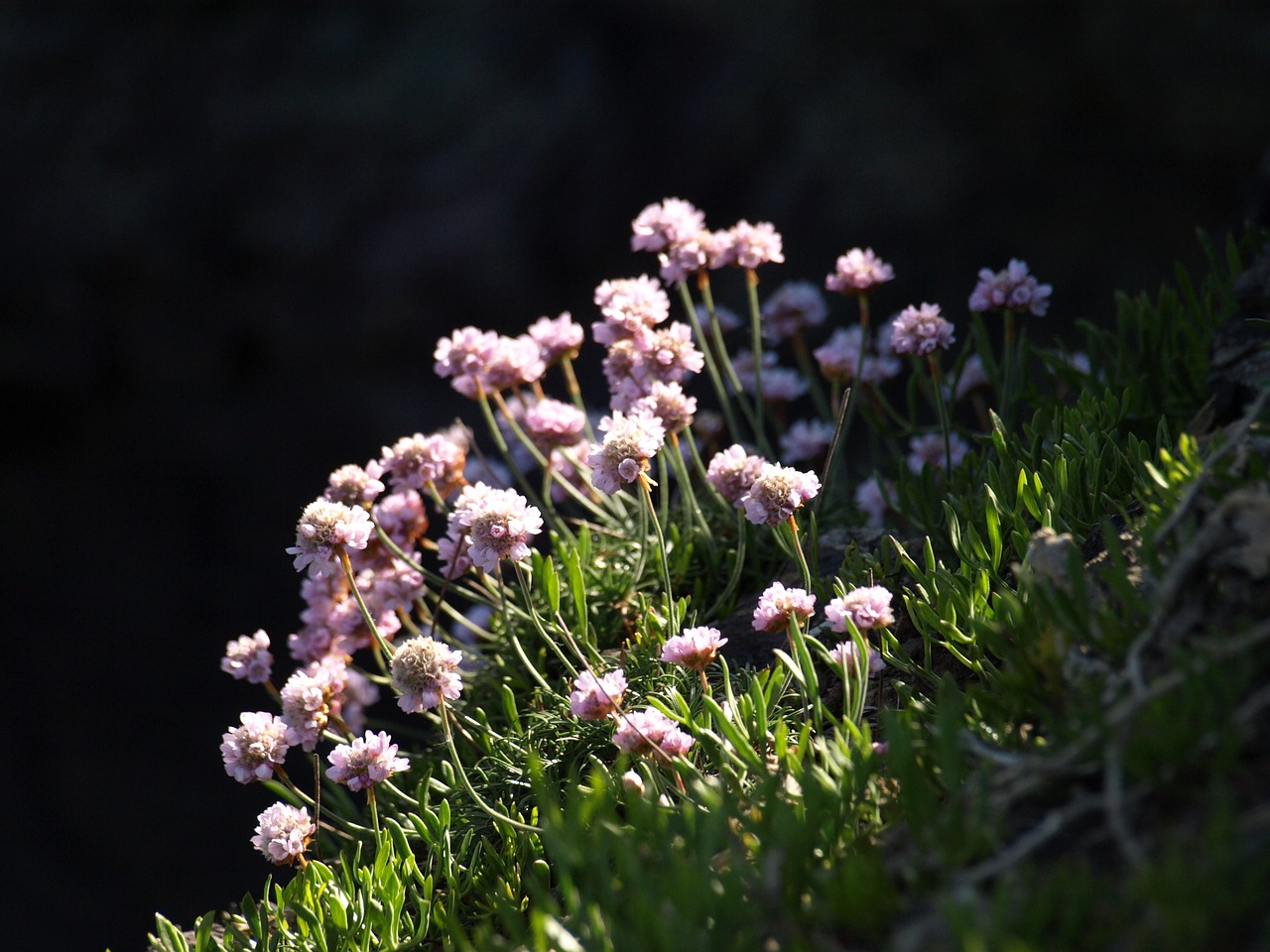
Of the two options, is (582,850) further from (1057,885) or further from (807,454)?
(807,454)

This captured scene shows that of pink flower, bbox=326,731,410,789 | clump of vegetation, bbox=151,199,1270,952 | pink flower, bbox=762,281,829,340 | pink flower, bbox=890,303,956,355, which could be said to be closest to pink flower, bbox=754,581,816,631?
clump of vegetation, bbox=151,199,1270,952

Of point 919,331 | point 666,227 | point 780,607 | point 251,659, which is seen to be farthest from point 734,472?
point 251,659

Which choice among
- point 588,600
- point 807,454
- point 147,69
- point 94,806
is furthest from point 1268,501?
point 147,69

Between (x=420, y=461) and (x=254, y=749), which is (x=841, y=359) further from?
(x=254, y=749)

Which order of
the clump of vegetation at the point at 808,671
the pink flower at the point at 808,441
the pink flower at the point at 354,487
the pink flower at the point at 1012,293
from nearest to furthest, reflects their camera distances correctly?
the clump of vegetation at the point at 808,671, the pink flower at the point at 354,487, the pink flower at the point at 1012,293, the pink flower at the point at 808,441

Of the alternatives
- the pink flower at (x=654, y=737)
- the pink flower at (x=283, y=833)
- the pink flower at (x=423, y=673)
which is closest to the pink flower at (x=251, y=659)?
the pink flower at (x=283, y=833)

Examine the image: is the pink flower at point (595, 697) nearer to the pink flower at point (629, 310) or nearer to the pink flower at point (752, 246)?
the pink flower at point (629, 310)

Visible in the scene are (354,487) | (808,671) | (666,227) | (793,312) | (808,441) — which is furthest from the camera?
(793,312)
